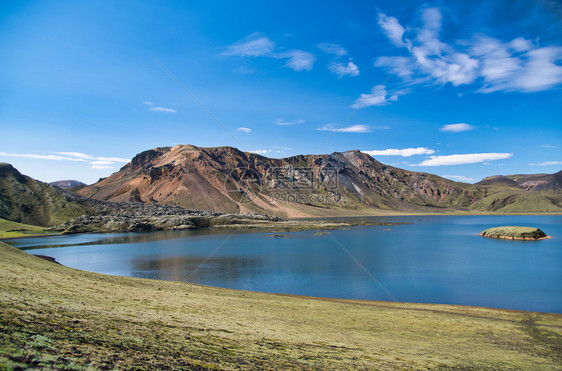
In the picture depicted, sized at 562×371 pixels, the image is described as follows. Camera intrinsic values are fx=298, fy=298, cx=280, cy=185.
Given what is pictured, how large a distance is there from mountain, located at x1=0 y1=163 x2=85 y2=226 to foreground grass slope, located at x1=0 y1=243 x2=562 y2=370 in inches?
5300

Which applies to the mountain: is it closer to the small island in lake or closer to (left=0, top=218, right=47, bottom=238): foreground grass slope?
(left=0, top=218, right=47, bottom=238): foreground grass slope

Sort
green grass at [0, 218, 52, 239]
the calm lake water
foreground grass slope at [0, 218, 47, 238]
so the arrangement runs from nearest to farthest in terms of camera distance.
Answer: the calm lake water
green grass at [0, 218, 52, 239]
foreground grass slope at [0, 218, 47, 238]

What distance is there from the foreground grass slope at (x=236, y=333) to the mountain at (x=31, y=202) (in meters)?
135

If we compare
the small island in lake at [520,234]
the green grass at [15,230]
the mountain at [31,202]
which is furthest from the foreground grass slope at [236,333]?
the mountain at [31,202]

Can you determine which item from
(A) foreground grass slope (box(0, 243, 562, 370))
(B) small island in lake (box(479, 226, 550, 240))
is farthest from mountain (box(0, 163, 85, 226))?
(B) small island in lake (box(479, 226, 550, 240))

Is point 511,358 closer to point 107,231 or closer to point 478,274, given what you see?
point 478,274

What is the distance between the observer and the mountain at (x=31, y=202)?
128 m

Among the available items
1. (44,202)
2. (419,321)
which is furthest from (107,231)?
(419,321)

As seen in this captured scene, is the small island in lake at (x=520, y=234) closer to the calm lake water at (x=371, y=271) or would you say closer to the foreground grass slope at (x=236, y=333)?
the calm lake water at (x=371, y=271)

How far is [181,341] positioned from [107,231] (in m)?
133

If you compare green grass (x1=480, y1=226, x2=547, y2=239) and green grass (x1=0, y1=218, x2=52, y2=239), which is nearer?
green grass (x1=480, y1=226, x2=547, y2=239)

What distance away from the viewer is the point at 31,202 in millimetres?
136125

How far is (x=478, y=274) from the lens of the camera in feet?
148

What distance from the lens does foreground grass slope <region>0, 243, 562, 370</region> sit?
27.1ft
